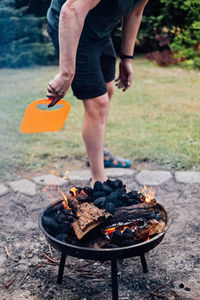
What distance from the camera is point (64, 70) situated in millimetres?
1794

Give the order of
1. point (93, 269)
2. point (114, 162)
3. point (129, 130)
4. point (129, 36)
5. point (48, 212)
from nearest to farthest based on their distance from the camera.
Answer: point (48, 212), point (93, 269), point (129, 36), point (114, 162), point (129, 130)

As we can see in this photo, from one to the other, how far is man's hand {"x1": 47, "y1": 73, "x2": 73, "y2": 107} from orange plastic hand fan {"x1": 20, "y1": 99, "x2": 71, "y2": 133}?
33 mm

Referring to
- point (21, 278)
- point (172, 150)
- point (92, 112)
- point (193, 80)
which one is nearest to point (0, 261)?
point (21, 278)

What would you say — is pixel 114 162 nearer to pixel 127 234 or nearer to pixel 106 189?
pixel 106 189

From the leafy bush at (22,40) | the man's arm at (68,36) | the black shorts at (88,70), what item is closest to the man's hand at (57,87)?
the man's arm at (68,36)

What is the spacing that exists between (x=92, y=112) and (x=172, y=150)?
5.40 feet

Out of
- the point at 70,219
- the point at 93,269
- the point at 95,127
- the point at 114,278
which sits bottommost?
the point at 93,269

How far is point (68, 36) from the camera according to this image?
174 cm

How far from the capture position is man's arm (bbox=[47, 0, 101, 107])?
1709 millimetres

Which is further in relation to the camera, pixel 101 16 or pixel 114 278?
pixel 101 16

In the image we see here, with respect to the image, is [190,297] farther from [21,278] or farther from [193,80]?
[193,80]

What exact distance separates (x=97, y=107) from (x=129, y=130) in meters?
2.19

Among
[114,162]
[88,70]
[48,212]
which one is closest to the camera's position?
[48,212]

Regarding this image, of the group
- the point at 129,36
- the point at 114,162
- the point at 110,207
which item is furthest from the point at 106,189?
the point at 114,162
